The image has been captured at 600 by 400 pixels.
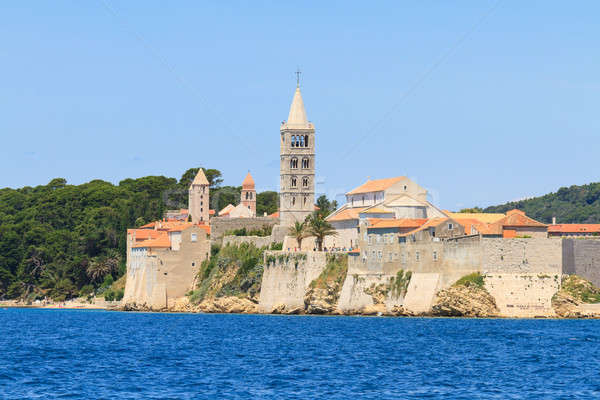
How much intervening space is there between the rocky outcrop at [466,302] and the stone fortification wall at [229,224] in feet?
104

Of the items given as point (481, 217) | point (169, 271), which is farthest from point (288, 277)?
point (481, 217)

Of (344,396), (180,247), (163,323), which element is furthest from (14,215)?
(344,396)

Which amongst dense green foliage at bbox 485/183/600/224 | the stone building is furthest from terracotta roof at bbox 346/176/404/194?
dense green foliage at bbox 485/183/600/224

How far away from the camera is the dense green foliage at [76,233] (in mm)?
123500

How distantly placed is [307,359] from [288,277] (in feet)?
117

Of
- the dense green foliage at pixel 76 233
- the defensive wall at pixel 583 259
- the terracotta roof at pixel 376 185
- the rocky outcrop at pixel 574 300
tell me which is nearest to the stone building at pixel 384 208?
the terracotta roof at pixel 376 185

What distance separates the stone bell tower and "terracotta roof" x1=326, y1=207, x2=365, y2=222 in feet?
12.5

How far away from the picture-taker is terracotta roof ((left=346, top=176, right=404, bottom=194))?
10131cm

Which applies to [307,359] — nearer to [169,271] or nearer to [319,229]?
[319,229]

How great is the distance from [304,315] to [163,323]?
40.7 ft

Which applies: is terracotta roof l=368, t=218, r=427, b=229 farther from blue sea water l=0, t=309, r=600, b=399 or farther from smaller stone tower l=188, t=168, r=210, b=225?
smaller stone tower l=188, t=168, r=210, b=225

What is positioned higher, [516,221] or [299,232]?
[516,221]

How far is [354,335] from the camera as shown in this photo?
70.8 meters

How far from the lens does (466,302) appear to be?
3095 inches
